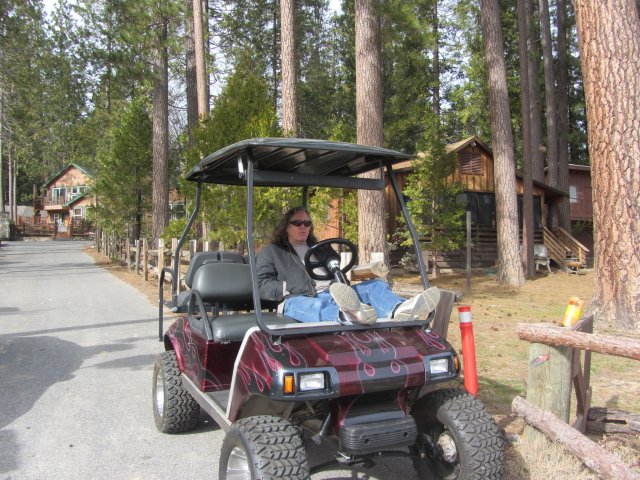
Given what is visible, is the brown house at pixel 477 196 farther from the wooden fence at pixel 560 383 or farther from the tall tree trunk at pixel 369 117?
the wooden fence at pixel 560 383

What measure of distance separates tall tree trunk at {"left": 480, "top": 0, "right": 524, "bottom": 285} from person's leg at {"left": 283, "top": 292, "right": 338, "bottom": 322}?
44.0 feet

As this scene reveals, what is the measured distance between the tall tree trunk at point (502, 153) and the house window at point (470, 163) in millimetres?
6608

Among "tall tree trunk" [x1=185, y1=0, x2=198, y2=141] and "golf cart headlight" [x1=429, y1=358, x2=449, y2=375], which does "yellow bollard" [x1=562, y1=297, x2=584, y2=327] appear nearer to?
"golf cart headlight" [x1=429, y1=358, x2=449, y2=375]

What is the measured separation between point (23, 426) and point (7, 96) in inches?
793

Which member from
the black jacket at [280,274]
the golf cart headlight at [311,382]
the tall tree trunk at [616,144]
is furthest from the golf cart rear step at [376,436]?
the tall tree trunk at [616,144]

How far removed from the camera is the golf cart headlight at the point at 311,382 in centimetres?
289

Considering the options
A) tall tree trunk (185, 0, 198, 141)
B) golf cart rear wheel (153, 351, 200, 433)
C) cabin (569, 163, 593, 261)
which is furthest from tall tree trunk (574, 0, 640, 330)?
cabin (569, 163, 593, 261)

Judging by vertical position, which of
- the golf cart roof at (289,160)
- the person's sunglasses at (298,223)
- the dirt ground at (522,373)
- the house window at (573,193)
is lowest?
the dirt ground at (522,373)

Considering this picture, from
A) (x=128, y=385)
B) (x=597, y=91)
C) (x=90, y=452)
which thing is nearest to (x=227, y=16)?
(x=597, y=91)

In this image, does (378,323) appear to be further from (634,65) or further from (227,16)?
(227,16)

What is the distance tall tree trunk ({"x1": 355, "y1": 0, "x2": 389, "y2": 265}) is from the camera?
36.0 feet

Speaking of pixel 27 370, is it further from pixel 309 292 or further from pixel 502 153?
pixel 502 153

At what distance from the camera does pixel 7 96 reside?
21.2 m

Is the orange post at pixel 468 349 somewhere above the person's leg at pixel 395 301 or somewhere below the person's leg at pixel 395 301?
below
